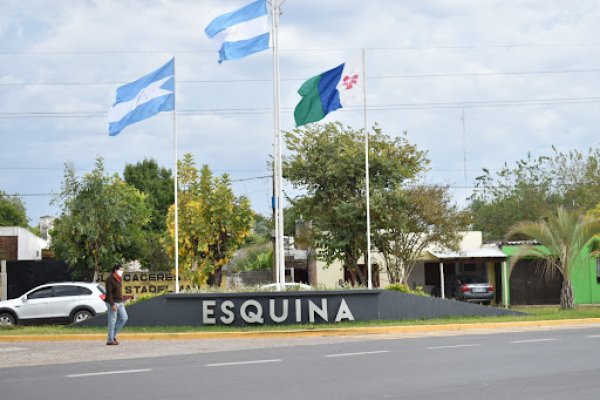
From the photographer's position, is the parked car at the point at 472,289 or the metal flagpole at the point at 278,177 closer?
the metal flagpole at the point at 278,177

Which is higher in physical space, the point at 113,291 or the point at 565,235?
the point at 565,235

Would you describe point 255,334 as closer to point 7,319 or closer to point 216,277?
point 7,319

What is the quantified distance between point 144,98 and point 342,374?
13142 millimetres

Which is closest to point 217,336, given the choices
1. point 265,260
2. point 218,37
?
point 218,37

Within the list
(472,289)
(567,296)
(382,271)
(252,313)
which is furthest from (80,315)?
(472,289)

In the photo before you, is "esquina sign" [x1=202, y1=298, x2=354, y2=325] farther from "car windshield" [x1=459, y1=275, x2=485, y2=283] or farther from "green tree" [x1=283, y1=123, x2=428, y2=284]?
"car windshield" [x1=459, y1=275, x2=485, y2=283]

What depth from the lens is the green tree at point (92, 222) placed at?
35.2 metres

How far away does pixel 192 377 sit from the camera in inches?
500

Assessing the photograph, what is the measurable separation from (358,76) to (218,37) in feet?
12.9

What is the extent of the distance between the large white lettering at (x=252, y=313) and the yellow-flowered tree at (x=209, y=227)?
1209cm

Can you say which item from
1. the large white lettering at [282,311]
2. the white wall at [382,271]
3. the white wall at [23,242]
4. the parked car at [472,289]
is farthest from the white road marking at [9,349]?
the white wall at [23,242]

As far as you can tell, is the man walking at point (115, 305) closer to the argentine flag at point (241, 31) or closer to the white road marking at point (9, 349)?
the white road marking at point (9, 349)

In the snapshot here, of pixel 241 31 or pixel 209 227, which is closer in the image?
pixel 241 31

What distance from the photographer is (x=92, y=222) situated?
35.2 meters
